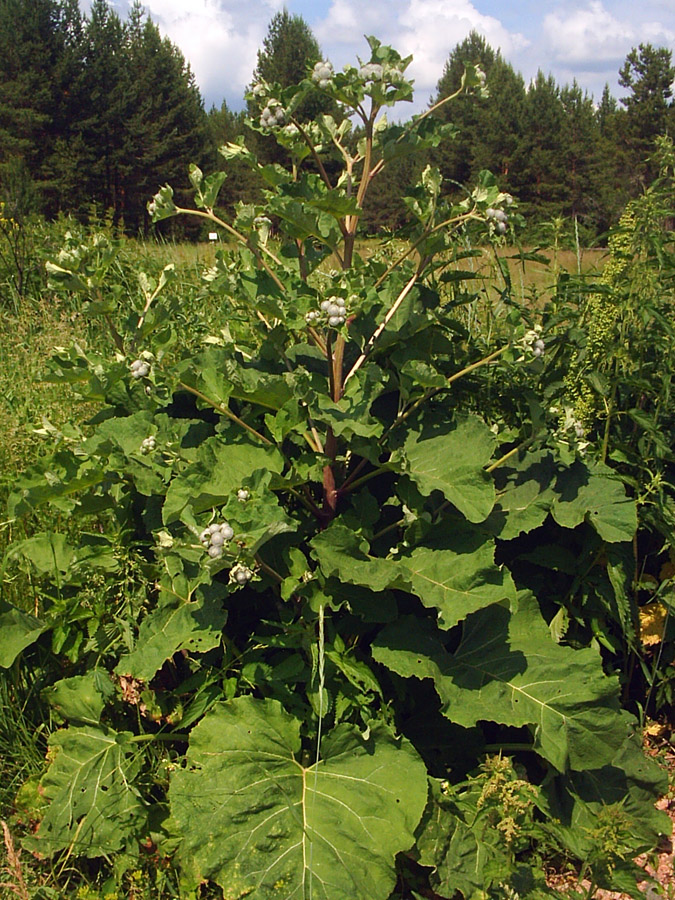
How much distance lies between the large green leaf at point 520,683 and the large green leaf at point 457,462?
16.7 inches

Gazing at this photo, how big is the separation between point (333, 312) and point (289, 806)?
4.10ft

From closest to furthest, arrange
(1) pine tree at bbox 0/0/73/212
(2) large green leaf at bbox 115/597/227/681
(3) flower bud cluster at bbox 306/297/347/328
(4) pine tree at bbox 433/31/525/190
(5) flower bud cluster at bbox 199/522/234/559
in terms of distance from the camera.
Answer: (5) flower bud cluster at bbox 199/522/234/559 < (3) flower bud cluster at bbox 306/297/347/328 < (2) large green leaf at bbox 115/597/227/681 < (1) pine tree at bbox 0/0/73/212 < (4) pine tree at bbox 433/31/525/190

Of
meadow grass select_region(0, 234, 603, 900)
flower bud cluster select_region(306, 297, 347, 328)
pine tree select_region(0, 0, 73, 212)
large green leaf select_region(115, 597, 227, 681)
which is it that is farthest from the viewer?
pine tree select_region(0, 0, 73, 212)

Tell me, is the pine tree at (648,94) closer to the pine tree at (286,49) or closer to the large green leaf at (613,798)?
the pine tree at (286,49)

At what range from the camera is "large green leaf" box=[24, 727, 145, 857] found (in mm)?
2041

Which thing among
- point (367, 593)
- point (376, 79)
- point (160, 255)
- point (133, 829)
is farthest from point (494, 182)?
point (160, 255)

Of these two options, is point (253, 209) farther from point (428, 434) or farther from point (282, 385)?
point (428, 434)

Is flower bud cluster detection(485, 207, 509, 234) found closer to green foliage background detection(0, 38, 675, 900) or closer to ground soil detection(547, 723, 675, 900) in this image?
green foliage background detection(0, 38, 675, 900)

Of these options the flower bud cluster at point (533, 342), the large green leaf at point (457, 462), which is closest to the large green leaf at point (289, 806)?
the large green leaf at point (457, 462)

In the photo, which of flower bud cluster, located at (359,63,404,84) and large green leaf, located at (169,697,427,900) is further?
flower bud cluster, located at (359,63,404,84)

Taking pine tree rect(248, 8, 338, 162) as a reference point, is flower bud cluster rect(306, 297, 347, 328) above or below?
below

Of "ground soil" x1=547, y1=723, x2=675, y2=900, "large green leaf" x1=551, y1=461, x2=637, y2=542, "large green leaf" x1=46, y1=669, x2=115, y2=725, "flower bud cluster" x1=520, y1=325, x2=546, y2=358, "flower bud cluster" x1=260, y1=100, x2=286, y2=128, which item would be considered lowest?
"ground soil" x1=547, y1=723, x2=675, y2=900

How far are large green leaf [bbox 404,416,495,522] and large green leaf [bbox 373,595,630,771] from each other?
42cm

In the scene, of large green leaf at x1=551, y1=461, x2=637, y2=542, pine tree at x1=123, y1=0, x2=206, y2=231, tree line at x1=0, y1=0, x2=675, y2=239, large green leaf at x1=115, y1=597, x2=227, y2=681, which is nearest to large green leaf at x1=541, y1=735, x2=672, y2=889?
large green leaf at x1=551, y1=461, x2=637, y2=542
